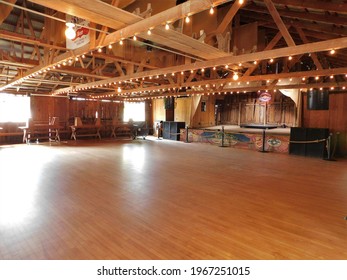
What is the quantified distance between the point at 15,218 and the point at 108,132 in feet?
40.3

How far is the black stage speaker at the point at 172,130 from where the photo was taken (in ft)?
43.2

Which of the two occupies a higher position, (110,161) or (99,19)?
(99,19)

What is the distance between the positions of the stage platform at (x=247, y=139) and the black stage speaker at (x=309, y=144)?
32 cm

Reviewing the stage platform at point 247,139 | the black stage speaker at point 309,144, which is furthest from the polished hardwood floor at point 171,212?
the stage platform at point 247,139

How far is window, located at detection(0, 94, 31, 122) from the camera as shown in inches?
465

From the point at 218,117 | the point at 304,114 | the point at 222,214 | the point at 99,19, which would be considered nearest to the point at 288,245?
the point at 222,214

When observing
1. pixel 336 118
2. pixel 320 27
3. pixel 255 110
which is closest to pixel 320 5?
pixel 320 27

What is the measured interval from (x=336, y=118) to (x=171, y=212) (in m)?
7.73

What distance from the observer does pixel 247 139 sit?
995 cm

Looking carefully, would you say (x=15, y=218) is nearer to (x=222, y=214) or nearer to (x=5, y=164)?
(x=222, y=214)

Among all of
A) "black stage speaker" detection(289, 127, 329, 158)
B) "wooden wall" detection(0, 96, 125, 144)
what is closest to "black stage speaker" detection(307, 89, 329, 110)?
"black stage speaker" detection(289, 127, 329, 158)

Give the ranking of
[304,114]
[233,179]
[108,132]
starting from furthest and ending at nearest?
[108,132] < [304,114] < [233,179]

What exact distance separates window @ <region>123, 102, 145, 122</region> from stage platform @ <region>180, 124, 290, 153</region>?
4927mm
